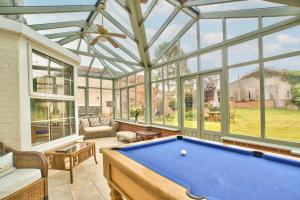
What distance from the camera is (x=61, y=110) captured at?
13.9 feet

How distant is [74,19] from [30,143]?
3.92 m

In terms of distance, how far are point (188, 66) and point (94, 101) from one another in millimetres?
5709

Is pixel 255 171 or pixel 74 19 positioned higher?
pixel 74 19

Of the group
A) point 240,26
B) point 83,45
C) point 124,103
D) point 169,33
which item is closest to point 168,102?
point 169,33

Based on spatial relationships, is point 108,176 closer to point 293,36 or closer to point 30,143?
point 30,143

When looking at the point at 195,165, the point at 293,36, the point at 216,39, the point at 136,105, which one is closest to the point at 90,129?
the point at 136,105

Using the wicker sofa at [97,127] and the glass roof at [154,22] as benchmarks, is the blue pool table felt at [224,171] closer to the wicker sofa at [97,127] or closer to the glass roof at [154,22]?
the glass roof at [154,22]

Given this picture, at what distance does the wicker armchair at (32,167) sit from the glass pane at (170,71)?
176 inches

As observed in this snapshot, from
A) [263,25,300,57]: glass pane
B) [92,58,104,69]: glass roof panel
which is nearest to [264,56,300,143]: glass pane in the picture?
[263,25,300,57]: glass pane

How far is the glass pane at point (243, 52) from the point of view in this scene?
367 centimetres

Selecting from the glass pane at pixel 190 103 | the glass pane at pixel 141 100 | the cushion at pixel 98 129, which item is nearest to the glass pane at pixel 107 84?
the glass pane at pixel 141 100

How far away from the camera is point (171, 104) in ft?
19.1

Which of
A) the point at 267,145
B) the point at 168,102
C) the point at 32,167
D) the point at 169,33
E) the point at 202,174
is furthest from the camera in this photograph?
the point at 168,102

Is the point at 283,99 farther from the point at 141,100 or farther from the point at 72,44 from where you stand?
the point at 72,44
